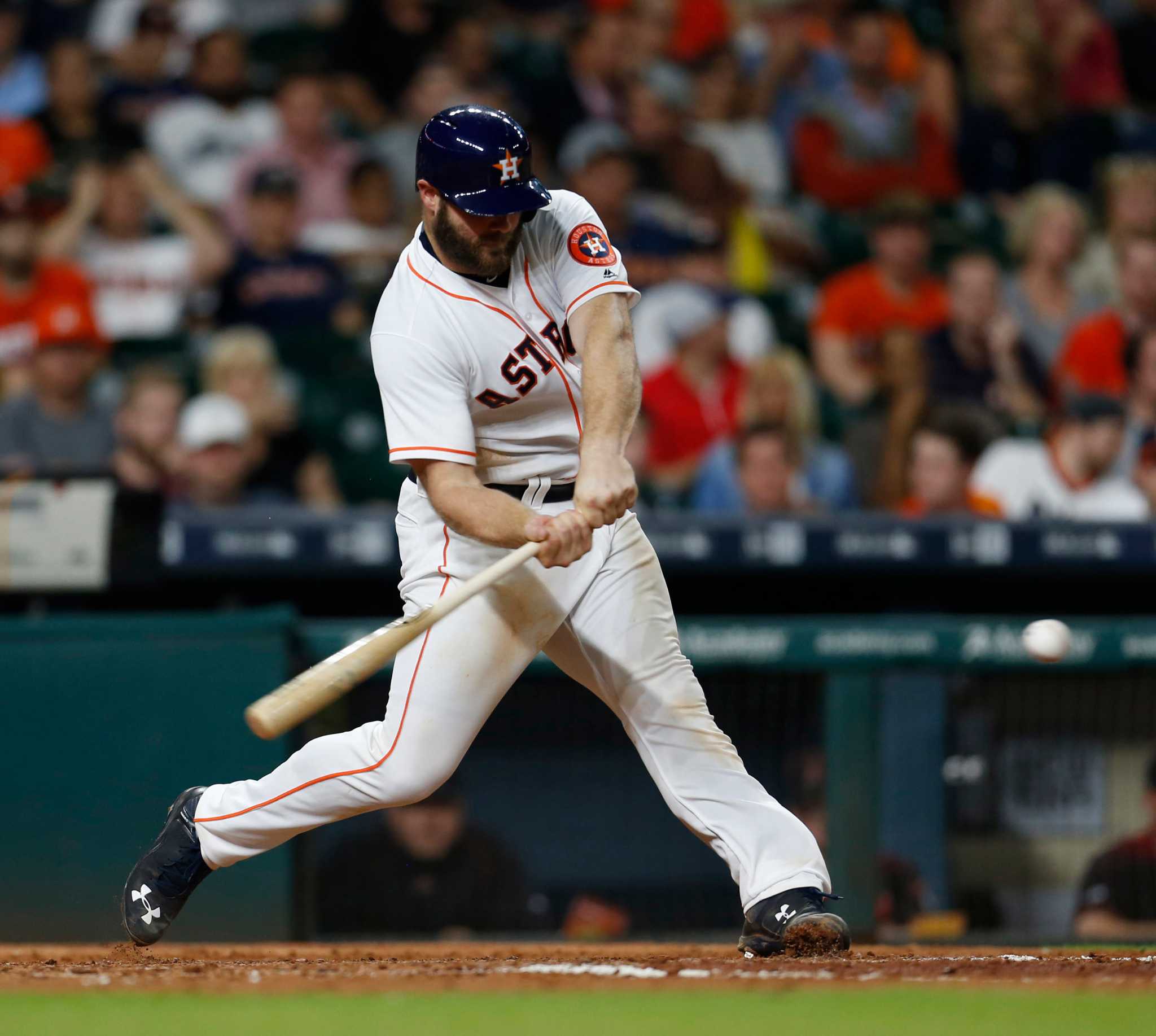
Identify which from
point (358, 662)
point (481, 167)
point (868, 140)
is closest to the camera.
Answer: point (481, 167)

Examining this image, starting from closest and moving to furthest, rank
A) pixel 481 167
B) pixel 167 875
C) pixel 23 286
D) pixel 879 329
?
pixel 481 167 < pixel 167 875 < pixel 23 286 < pixel 879 329

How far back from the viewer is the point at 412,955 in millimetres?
4148

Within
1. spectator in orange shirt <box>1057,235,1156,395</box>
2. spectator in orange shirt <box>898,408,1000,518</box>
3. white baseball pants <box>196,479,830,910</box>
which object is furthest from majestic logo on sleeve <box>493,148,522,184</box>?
spectator in orange shirt <box>1057,235,1156,395</box>

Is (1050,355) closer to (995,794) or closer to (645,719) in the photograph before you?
(995,794)

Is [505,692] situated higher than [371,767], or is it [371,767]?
[505,692]

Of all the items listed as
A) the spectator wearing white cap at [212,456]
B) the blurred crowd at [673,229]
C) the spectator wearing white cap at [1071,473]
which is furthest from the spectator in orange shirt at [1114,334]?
the spectator wearing white cap at [212,456]

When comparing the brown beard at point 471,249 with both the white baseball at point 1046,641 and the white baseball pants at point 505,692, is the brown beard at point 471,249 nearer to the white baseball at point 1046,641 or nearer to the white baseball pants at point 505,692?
the white baseball pants at point 505,692

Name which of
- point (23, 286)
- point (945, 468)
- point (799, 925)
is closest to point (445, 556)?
point (799, 925)

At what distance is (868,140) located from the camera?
845 cm

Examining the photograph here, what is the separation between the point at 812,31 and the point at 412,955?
6.03m

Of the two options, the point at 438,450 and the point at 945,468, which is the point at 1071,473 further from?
the point at 438,450

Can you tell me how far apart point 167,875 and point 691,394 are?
369 centimetres

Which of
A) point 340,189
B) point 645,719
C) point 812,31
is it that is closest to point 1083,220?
point 812,31

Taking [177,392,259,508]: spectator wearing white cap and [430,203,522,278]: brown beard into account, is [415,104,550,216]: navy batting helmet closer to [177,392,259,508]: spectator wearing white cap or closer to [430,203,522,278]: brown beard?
[430,203,522,278]: brown beard
